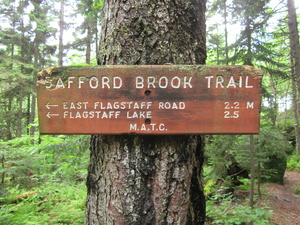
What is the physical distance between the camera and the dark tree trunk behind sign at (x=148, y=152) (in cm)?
115

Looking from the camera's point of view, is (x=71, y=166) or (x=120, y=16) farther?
(x=71, y=166)

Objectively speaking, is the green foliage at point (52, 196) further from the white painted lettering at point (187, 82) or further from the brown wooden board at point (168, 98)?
the white painted lettering at point (187, 82)

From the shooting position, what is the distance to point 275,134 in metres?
4.82

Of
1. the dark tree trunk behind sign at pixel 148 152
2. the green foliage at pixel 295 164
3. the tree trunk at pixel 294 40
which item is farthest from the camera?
the green foliage at pixel 295 164

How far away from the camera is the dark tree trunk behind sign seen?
3.78 ft

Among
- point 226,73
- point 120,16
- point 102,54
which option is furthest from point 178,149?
point 120,16

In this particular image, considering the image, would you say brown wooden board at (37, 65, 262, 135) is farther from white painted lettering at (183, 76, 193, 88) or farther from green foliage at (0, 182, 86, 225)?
green foliage at (0, 182, 86, 225)

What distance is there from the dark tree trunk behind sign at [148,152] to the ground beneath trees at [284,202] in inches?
192

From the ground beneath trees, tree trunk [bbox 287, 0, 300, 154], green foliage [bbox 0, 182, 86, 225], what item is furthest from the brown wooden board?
tree trunk [bbox 287, 0, 300, 154]

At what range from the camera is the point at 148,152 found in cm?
116

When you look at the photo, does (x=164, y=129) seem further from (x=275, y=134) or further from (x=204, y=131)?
(x=275, y=134)

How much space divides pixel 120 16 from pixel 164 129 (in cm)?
78

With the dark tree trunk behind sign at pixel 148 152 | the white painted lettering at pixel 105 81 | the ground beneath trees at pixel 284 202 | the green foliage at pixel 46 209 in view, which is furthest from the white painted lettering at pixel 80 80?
the ground beneath trees at pixel 284 202

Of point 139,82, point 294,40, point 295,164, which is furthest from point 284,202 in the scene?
point 139,82
